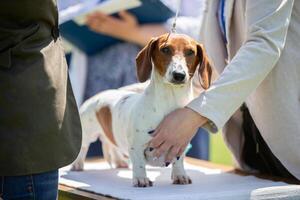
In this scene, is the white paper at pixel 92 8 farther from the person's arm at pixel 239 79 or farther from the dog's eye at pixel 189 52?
the person's arm at pixel 239 79

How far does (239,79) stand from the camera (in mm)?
1553

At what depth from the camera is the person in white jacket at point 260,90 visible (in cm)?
154

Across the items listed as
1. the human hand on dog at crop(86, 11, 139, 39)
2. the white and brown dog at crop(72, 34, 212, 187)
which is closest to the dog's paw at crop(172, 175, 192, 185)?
the white and brown dog at crop(72, 34, 212, 187)

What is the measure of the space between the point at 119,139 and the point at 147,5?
2.65ft

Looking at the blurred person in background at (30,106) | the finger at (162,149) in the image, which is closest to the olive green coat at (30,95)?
the blurred person in background at (30,106)

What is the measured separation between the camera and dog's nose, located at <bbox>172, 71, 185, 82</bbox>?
1.65 meters

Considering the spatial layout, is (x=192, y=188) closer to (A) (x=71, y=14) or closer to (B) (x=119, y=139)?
(B) (x=119, y=139)

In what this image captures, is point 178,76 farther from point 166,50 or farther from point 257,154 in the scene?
point 257,154

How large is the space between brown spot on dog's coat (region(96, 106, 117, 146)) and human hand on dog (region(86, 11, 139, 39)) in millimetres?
711

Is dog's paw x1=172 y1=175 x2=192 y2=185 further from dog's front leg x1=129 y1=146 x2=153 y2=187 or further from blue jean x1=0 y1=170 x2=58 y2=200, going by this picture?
blue jean x1=0 y1=170 x2=58 y2=200

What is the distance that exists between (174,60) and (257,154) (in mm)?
493

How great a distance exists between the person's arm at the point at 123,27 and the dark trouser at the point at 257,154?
0.86 metres

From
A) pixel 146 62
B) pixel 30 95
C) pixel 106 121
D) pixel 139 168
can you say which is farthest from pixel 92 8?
pixel 30 95

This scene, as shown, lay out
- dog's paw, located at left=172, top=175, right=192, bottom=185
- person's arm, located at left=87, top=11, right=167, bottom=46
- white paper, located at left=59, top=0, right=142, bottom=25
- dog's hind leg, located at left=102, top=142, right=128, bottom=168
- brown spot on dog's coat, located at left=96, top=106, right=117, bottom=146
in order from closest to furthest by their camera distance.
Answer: dog's paw, located at left=172, top=175, right=192, bottom=185
brown spot on dog's coat, located at left=96, top=106, right=117, bottom=146
dog's hind leg, located at left=102, top=142, right=128, bottom=168
white paper, located at left=59, top=0, right=142, bottom=25
person's arm, located at left=87, top=11, right=167, bottom=46
